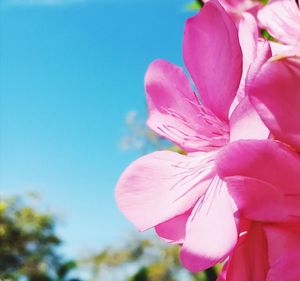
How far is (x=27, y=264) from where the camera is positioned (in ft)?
42.8

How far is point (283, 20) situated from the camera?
43cm

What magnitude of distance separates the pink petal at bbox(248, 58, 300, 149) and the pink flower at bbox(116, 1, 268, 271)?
3cm

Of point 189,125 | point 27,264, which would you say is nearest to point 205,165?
point 189,125

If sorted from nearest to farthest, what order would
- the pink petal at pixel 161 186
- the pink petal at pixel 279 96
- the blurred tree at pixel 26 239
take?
→ the pink petal at pixel 279 96, the pink petal at pixel 161 186, the blurred tree at pixel 26 239

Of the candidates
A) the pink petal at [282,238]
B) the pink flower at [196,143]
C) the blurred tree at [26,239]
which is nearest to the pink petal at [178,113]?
the pink flower at [196,143]

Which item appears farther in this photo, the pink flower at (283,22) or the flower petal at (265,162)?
the pink flower at (283,22)

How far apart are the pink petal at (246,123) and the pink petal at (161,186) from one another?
45mm

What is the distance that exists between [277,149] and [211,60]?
10 cm

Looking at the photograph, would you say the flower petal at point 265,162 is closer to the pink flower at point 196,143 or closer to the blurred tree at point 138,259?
the pink flower at point 196,143

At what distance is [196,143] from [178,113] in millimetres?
30

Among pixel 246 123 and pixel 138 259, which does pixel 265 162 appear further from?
pixel 138 259

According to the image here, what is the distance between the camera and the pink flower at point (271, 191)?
0.30 m

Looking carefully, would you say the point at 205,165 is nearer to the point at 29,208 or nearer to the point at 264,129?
the point at 264,129

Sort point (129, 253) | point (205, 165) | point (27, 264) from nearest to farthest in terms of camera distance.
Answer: point (205, 165), point (27, 264), point (129, 253)
